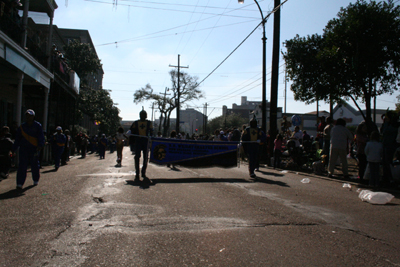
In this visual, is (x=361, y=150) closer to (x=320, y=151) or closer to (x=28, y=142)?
(x=320, y=151)

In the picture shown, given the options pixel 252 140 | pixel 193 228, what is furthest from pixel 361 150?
pixel 193 228

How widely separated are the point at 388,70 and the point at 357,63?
2676 mm

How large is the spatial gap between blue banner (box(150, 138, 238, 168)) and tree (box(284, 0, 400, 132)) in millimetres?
10507

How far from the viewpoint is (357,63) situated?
694 inches

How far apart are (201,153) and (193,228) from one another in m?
5.76

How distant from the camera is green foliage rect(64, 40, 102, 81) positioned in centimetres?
3841

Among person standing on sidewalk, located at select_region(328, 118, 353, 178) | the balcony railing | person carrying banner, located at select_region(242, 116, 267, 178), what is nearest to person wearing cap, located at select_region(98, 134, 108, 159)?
the balcony railing

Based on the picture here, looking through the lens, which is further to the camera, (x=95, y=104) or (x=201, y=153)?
(x=95, y=104)

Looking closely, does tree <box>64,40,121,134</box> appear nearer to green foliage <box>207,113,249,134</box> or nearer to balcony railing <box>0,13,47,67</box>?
balcony railing <box>0,13,47,67</box>

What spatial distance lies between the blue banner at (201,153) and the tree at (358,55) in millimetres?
10507

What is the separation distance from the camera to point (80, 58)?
127 ft

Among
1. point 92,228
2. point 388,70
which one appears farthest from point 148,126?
point 388,70

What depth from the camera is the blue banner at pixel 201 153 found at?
10008 mm

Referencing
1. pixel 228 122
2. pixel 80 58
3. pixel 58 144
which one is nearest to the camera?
pixel 58 144
